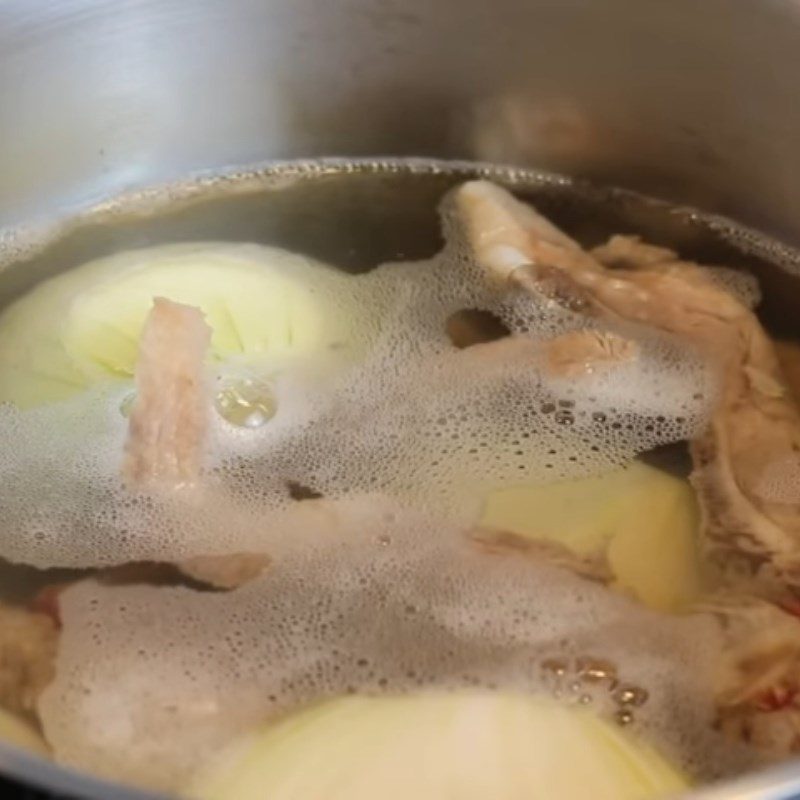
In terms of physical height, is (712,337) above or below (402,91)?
below

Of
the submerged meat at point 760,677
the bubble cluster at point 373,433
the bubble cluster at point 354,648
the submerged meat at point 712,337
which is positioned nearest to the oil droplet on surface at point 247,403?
the bubble cluster at point 373,433

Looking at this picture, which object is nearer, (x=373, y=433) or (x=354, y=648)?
(x=354, y=648)

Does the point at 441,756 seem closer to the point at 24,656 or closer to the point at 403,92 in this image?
the point at 24,656

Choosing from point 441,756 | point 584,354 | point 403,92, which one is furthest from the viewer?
point 403,92

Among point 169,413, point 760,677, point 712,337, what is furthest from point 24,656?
point 712,337

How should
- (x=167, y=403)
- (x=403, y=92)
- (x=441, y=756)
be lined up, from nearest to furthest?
(x=441, y=756)
(x=167, y=403)
(x=403, y=92)

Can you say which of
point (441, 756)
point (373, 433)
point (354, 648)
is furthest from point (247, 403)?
point (441, 756)

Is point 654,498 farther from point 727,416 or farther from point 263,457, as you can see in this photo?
point 263,457
